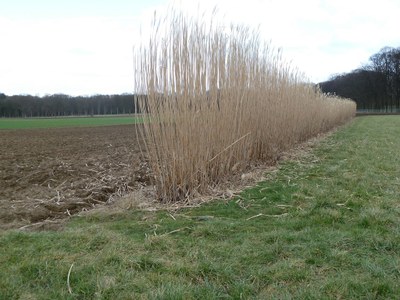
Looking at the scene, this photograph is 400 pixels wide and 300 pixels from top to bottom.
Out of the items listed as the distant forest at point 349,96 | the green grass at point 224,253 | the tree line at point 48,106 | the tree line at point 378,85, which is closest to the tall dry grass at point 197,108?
the green grass at point 224,253

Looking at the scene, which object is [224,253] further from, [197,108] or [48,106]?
[48,106]

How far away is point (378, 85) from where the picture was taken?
5712cm

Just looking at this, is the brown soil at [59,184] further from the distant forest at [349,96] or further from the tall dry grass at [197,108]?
the distant forest at [349,96]

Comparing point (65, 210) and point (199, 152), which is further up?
point (199, 152)

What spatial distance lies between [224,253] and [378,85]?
61409 mm

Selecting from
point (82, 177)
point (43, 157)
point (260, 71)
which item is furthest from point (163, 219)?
point (43, 157)

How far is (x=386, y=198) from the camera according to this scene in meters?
4.02

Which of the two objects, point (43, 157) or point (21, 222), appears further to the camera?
point (43, 157)

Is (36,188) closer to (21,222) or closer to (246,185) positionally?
(21,222)

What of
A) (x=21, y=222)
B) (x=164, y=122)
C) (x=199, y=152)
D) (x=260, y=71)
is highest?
(x=260, y=71)

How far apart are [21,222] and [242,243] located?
2153 mm

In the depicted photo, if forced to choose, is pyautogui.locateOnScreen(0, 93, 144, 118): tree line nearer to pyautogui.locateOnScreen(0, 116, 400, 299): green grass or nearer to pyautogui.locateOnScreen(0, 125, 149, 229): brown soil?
pyautogui.locateOnScreen(0, 125, 149, 229): brown soil

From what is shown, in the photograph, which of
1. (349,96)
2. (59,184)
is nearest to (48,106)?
(349,96)

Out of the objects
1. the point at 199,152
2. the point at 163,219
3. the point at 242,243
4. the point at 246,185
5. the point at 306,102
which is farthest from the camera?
the point at 306,102
